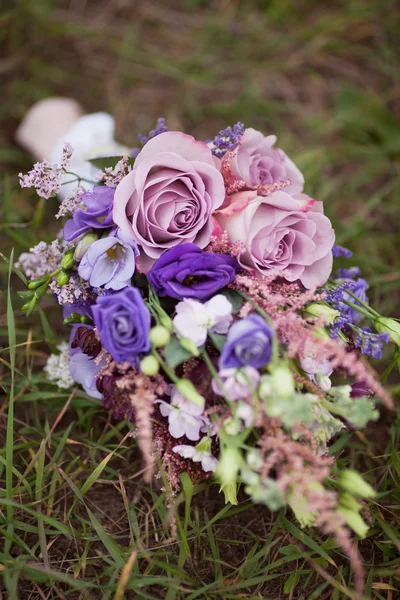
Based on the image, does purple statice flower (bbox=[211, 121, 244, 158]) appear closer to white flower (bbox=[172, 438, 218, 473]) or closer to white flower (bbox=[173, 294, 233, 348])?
A: white flower (bbox=[173, 294, 233, 348])

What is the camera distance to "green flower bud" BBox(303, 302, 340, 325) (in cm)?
91

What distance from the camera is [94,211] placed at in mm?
961

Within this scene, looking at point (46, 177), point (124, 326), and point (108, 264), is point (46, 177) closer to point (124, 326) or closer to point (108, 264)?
point (108, 264)

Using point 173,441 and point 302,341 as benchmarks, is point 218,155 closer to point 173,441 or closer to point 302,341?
point 302,341

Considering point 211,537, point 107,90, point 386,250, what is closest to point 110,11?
point 107,90

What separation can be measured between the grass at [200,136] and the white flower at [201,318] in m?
0.29

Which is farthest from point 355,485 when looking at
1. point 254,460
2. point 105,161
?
point 105,161

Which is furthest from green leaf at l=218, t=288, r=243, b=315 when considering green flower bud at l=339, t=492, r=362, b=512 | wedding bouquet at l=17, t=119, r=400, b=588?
green flower bud at l=339, t=492, r=362, b=512

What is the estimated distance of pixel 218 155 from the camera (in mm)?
1044

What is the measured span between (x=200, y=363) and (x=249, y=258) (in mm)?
211

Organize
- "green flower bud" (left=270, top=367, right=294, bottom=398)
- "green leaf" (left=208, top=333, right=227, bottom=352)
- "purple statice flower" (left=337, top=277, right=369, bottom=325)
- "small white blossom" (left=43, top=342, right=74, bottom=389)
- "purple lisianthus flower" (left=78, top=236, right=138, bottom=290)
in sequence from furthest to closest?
"small white blossom" (left=43, top=342, right=74, bottom=389) < "purple statice flower" (left=337, top=277, right=369, bottom=325) < "purple lisianthus flower" (left=78, top=236, right=138, bottom=290) < "green leaf" (left=208, top=333, right=227, bottom=352) < "green flower bud" (left=270, top=367, right=294, bottom=398)

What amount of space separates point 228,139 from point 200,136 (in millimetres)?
781

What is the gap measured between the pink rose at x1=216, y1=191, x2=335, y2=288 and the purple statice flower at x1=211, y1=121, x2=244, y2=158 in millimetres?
110

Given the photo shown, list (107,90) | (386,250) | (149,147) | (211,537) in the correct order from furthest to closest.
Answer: (107,90) → (386,250) → (211,537) → (149,147)
